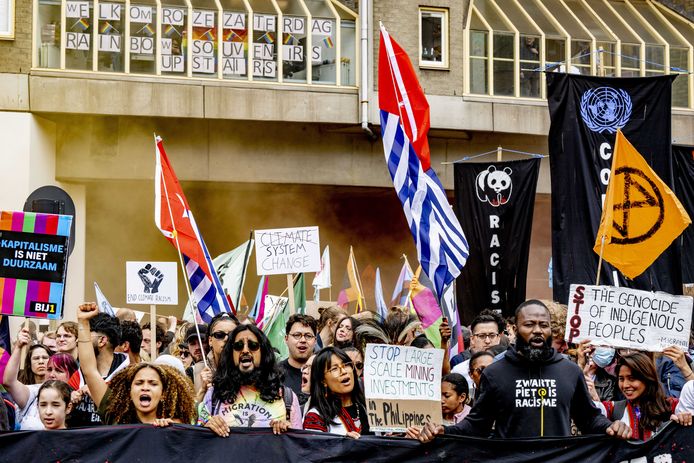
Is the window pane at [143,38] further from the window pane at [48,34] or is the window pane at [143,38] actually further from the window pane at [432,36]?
the window pane at [432,36]

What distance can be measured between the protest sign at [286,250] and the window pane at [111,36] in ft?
32.0

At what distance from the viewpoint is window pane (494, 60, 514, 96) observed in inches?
958

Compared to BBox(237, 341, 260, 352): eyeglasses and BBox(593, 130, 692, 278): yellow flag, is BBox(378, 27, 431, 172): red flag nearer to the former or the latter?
BBox(593, 130, 692, 278): yellow flag

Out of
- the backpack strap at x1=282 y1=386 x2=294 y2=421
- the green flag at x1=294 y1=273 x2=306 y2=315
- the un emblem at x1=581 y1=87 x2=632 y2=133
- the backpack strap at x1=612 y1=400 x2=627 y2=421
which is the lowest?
the backpack strap at x1=612 y1=400 x2=627 y2=421

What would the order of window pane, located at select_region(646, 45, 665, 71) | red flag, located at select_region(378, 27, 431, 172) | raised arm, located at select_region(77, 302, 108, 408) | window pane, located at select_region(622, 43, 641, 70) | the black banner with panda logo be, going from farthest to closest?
1. window pane, located at select_region(646, 45, 665, 71)
2. window pane, located at select_region(622, 43, 641, 70)
3. the black banner with panda logo
4. red flag, located at select_region(378, 27, 431, 172)
5. raised arm, located at select_region(77, 302, 108, 408)

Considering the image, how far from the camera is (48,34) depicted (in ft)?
71.6

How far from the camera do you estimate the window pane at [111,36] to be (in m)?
21.9

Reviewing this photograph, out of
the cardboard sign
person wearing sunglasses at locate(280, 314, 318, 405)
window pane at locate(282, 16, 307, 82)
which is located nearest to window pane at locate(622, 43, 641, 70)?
window pane at locate(282, 16, 307, 82)

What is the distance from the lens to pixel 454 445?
23.2 ft

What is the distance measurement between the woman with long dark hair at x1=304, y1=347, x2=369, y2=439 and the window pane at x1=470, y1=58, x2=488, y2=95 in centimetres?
1725

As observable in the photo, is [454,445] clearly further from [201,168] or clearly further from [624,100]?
[201,168]

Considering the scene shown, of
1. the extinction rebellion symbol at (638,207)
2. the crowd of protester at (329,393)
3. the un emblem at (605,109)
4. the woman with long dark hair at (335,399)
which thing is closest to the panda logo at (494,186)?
the un emblem at (605,109)

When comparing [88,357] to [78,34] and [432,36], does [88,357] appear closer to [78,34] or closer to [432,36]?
[78,34]

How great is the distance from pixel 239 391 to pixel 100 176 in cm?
1600
